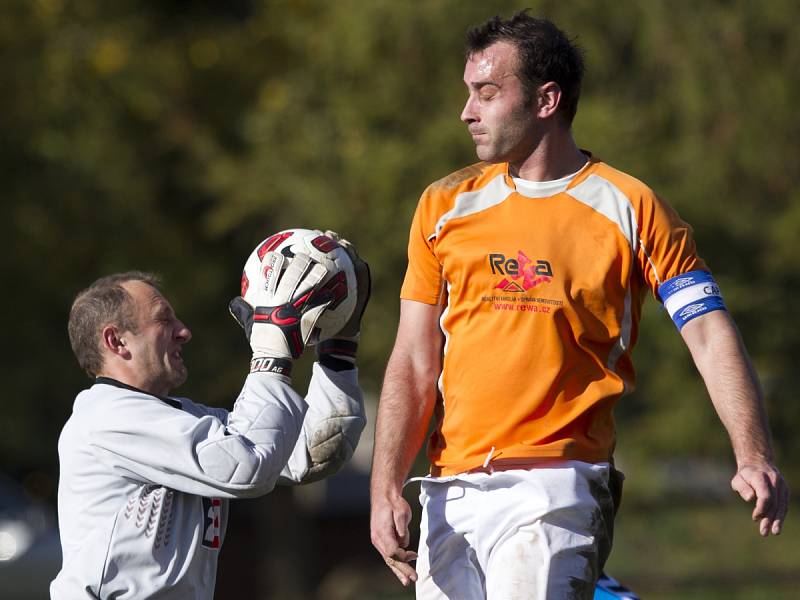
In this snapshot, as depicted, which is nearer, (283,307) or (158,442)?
(158,442)

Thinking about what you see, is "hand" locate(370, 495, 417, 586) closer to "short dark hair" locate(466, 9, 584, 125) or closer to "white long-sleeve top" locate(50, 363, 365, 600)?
"white long-sleeve top" locate(50, 363, 365, 600)

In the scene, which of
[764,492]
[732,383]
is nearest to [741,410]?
[732,383]

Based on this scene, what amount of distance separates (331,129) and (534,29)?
8.73 m

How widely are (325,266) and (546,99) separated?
87cm

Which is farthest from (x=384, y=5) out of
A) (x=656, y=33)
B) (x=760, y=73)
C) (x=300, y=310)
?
(x=300, y=310)

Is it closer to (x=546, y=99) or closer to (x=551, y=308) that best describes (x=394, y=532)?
(x=551, y=308)

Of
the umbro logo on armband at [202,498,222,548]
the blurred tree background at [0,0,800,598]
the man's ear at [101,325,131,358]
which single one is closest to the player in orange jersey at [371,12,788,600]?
the umbro logo on armband at [202,498,222,548]

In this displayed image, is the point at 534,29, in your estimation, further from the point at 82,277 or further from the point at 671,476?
the point at 82,277

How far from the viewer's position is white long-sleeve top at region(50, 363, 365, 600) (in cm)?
398

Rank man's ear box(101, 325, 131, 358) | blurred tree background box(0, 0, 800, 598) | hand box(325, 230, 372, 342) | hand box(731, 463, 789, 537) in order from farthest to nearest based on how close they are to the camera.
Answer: blurred tree background box(0, 0, 800, 598) < hand box(325, 230, 372, 342) < man's ear box(101, 325, 131, 358) < hand box(731, 463, 789, 537)

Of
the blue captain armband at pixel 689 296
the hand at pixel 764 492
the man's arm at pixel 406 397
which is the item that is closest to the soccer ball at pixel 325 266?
the man's arm at pixel 406 397

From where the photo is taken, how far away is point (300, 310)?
416 centimetres

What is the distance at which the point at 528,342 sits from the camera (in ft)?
13.1

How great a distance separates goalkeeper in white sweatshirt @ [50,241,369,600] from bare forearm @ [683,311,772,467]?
1.15 meters
